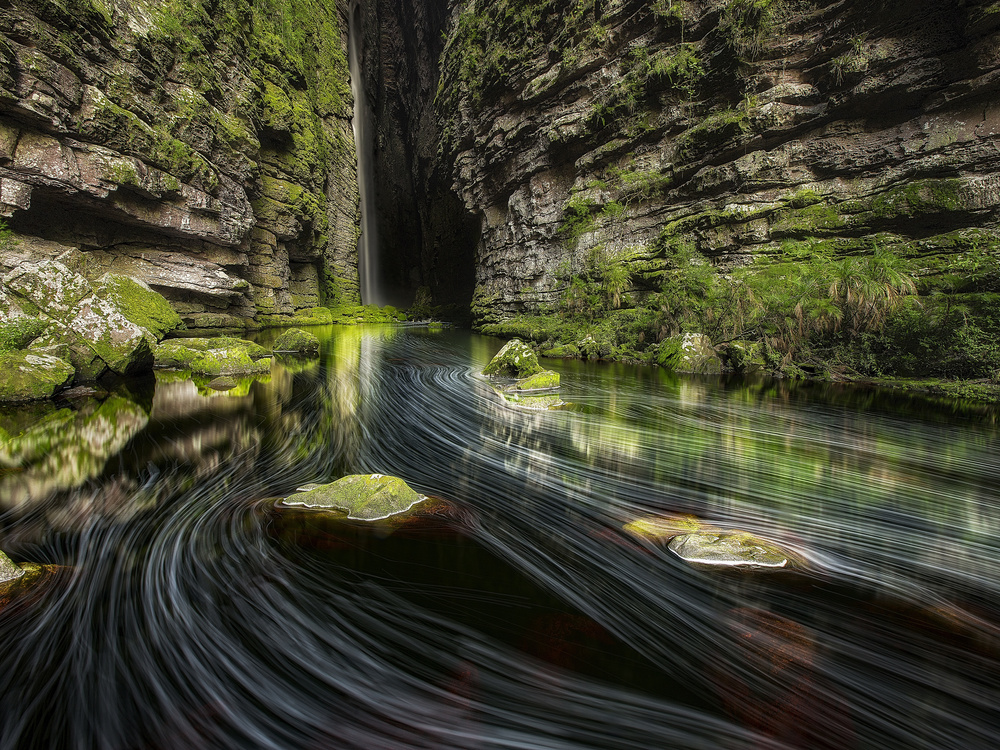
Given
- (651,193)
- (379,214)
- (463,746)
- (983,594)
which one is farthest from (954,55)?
(379,214)

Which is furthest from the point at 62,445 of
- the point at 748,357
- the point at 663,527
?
the point at 748,357

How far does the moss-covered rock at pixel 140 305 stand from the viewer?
9781 mm

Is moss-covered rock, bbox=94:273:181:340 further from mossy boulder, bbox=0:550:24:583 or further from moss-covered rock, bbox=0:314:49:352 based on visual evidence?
mossy boulder, bbox=0:550:24:583

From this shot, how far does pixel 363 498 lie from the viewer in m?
3.08

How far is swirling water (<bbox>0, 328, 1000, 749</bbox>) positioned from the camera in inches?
60.3

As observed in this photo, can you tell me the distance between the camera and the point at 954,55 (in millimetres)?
9609

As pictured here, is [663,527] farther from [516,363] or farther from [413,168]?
[413,168]

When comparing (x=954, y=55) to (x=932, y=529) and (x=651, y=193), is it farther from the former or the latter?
(x=932, y=529)

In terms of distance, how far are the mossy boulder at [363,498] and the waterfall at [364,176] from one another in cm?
4128

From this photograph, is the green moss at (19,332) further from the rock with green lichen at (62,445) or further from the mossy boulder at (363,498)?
the mossy boulder at (363,498)

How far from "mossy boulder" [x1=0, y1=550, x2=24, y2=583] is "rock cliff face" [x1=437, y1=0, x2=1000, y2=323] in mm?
12756

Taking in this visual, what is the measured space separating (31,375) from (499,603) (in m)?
8.66

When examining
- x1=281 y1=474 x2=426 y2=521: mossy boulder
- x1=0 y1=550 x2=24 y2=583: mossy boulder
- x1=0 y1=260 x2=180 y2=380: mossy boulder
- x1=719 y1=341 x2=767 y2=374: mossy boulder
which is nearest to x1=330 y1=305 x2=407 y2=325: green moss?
x1=0 y1=260 x2=180 y2=380: mossy boulder

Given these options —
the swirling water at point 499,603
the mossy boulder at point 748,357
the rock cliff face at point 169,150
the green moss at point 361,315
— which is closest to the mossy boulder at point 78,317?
the rock cliff face at point 169,150
